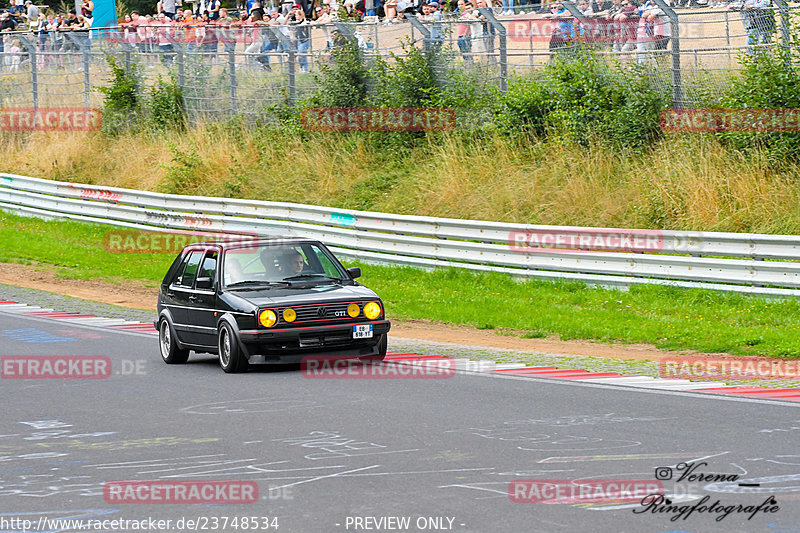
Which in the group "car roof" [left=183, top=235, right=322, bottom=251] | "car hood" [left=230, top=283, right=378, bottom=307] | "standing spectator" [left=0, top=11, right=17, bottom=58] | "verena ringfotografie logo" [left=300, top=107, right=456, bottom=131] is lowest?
"car hood" [left=230, top=283, right=378, bottom=307]

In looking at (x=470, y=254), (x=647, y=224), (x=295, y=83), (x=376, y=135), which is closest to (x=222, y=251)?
(x=470, y=254)

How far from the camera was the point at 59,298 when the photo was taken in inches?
798

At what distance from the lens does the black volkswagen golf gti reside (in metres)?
11.8

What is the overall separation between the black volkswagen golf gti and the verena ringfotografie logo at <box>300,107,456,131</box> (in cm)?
1256

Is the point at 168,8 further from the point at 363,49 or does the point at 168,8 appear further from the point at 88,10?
the point at 363,49

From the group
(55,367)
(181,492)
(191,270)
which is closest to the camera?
(181,492)

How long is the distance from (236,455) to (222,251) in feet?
16.8

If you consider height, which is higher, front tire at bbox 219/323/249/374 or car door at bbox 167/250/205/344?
car door at bbox 167/250/205/344

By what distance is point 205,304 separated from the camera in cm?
1263

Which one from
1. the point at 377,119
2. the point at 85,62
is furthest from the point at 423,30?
the point at 85,62

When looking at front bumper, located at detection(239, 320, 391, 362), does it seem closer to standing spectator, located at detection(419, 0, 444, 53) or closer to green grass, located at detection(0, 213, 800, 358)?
green grass, located at detection(0, 213, 800, 358)

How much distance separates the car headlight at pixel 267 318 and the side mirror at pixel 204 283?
1.25 m

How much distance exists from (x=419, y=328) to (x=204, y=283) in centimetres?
426

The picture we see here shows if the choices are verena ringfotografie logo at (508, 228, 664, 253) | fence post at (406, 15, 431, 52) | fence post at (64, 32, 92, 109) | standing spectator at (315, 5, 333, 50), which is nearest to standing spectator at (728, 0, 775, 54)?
verena ringfotografie logo at (508, 228, 664, 253)
